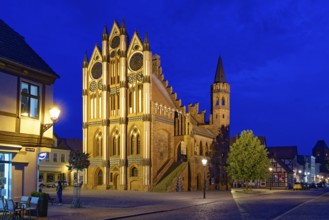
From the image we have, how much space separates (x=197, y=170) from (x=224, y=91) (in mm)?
19246

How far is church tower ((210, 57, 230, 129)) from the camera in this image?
262 ft

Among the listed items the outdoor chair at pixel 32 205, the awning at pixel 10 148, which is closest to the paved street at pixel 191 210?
the outdoor chair at pixel 32 205

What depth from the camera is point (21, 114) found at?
22219 millimetres

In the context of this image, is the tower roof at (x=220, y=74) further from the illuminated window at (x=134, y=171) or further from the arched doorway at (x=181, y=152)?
the illuminated window at (x=134, y=171)

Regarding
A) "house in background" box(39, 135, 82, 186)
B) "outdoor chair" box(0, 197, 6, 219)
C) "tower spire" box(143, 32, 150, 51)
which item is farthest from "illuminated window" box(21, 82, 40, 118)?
"house in background" box(39, 135, 82, 186)

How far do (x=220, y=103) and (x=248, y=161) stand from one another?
18956 mm

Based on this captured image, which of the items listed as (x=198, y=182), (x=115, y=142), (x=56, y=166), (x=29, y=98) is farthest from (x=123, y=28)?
(x=29, y=98)

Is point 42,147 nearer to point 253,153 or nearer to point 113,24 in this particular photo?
point 253,153

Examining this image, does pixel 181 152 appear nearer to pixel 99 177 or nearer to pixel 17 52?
pixel 99 177

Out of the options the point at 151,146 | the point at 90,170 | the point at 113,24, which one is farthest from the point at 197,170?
the point at 113,24

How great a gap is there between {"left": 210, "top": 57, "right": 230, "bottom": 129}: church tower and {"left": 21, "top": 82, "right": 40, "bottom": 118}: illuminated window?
192 feet

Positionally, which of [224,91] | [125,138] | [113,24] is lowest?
[125,138]

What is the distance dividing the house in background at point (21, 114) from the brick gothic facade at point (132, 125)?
38872 mm

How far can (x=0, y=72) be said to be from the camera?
831 inches
